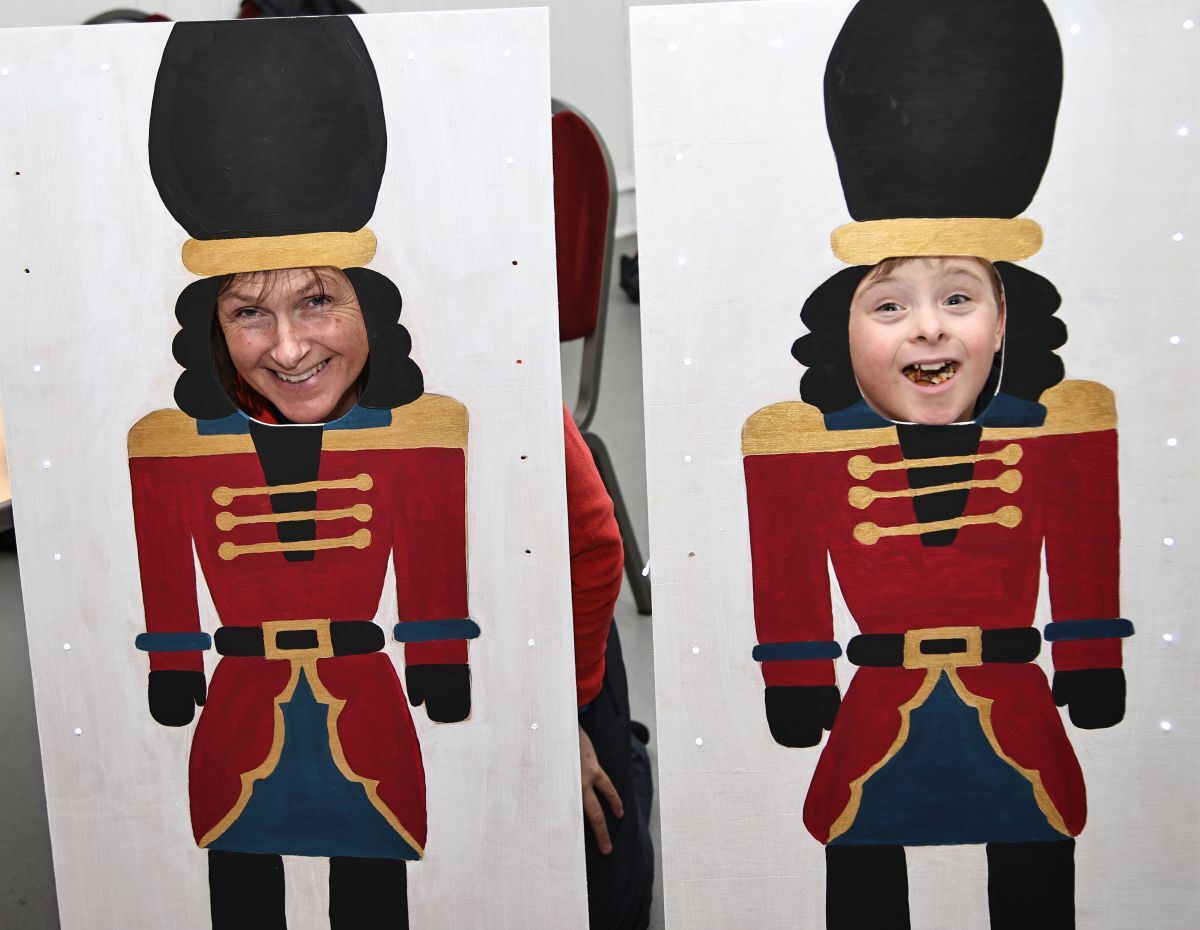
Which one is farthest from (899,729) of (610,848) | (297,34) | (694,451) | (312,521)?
(297,34)

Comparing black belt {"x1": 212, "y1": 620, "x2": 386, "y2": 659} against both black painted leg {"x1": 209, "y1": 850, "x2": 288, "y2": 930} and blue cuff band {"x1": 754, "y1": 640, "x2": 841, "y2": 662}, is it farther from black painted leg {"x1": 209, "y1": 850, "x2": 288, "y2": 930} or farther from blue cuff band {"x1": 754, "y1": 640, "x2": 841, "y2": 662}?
blue cuff band {"x1": 754, "y1": 640, "x2": 841, "y2": 662}

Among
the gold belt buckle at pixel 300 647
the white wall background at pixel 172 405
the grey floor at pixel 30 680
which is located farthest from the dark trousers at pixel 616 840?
the gold belt buckle at pixel 300 647

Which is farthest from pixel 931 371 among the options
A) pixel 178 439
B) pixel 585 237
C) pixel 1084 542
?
pixel 585 237

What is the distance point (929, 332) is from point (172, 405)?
0.71 m

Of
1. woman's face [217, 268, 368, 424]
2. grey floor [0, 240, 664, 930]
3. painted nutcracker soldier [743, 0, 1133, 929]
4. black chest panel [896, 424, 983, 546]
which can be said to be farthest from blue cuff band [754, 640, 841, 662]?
grey floor [0, 240, 664, 930]

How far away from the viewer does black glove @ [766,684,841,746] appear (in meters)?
1.07

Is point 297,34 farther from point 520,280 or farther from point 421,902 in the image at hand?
point 421,902

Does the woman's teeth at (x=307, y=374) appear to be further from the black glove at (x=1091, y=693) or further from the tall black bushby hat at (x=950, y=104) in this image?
the black glove at (x=1091, y=693)

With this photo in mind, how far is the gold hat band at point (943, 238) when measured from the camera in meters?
1.02

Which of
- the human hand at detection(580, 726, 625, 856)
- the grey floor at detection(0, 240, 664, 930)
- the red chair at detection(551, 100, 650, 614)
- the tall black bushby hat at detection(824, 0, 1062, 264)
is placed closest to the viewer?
the tall black bushby hat at detection(824, 0, 1062, 264)

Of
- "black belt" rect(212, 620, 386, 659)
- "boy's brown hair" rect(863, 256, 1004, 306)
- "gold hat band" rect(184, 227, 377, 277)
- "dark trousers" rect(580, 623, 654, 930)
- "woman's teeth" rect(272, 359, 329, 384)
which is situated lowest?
"dark trousers" rect(580, 623, 654, 930)

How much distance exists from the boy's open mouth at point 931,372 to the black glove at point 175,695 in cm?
73

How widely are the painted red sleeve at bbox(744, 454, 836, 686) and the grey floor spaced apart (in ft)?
2.28

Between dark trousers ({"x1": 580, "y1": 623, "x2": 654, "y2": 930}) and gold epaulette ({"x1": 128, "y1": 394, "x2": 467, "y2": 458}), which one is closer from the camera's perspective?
gold epaulette ({"x1": 128, "y1": 394, "x2": 467, "y2": 458})
